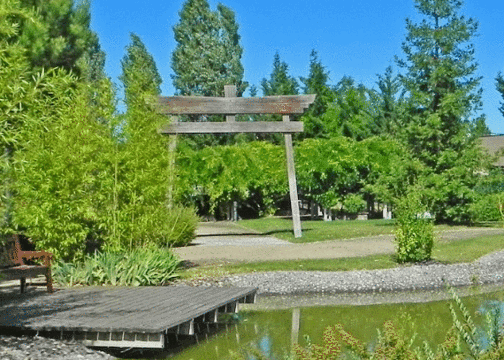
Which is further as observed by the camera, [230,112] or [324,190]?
[324,190]

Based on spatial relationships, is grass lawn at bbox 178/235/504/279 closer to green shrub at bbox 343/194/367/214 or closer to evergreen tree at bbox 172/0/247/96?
green shrub at bbox 343/194/367/214

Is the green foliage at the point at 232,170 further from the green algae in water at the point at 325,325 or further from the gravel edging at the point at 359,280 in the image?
the green algae in water at the point at 325,325

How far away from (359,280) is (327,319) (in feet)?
10.2

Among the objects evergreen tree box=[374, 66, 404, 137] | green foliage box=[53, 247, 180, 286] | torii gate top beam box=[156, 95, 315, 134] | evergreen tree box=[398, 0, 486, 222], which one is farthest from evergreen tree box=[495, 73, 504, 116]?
green foliage box=[53, 247, 180, 286]

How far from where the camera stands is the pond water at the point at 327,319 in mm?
10688

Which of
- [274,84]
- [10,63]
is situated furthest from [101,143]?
[274,84]

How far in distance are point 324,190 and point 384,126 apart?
20.7 feet

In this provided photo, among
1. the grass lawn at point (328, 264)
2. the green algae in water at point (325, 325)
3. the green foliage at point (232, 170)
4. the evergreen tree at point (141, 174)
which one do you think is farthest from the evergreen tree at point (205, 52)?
the green algae in water at point (325, 325)

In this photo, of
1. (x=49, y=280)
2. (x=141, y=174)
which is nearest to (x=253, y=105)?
(x=141, y=174)

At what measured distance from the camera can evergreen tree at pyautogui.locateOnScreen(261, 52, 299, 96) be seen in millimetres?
48031

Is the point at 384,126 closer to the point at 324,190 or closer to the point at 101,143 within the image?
the point at 324,190

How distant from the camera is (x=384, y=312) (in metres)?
13.4

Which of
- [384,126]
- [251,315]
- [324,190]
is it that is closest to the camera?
[251,315]

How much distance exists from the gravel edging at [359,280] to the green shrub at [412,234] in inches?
19.1
